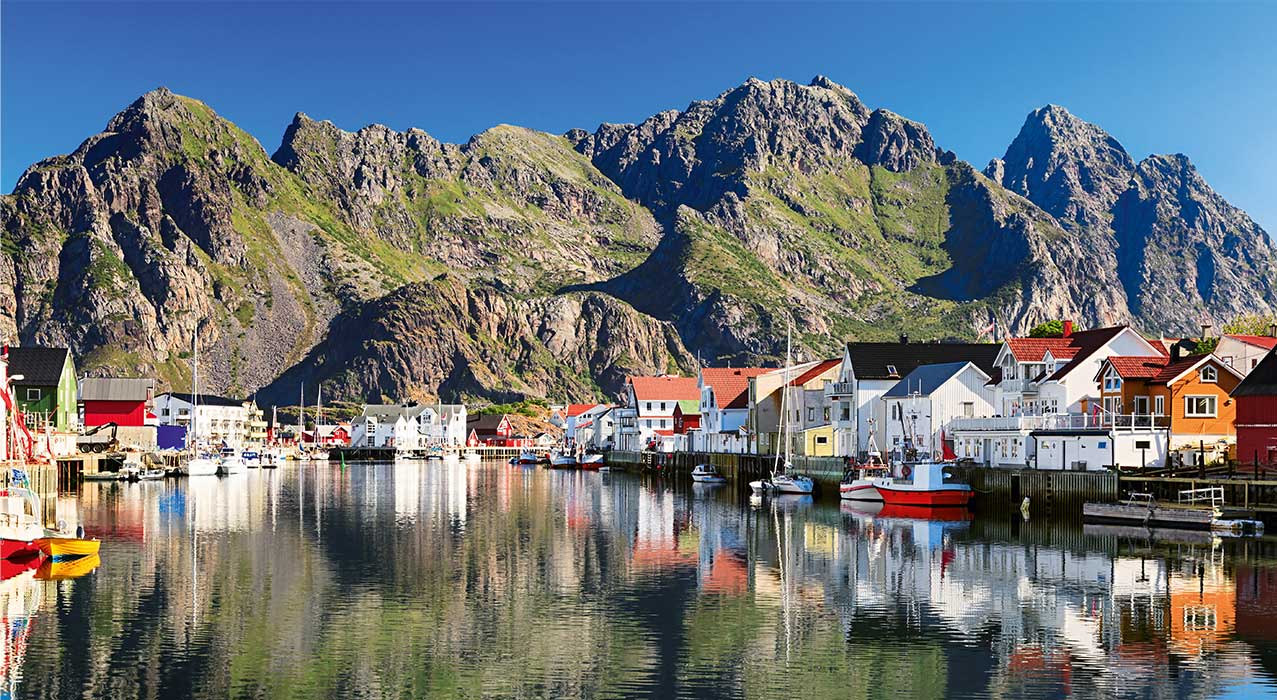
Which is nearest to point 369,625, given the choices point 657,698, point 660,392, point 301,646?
point 301,646

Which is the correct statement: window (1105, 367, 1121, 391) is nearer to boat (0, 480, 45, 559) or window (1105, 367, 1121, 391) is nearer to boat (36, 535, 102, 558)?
boat (36, 535, 102, 558)

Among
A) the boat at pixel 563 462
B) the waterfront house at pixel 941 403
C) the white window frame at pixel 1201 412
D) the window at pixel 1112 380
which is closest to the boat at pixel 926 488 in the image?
the waterfront house at pixel 941 403

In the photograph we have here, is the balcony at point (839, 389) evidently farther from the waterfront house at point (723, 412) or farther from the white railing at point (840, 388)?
the waterfront house at point (723, 412)

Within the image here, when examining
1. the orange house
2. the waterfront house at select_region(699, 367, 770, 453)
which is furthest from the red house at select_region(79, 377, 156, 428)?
the orange house

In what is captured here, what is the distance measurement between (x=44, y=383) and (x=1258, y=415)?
371 feet

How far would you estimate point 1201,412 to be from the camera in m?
77.3

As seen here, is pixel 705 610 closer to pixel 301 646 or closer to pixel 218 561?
pixel 301 646

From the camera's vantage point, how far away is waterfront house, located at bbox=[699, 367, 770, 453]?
141125 millimetres

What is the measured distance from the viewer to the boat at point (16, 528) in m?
47.1

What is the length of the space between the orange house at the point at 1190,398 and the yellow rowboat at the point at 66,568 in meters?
58.9

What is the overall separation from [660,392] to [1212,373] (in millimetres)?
114556

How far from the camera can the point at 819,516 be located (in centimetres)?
7975

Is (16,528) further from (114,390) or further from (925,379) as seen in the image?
(114,390)

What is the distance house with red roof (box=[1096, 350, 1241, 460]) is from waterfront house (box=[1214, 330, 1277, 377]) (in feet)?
30.5
